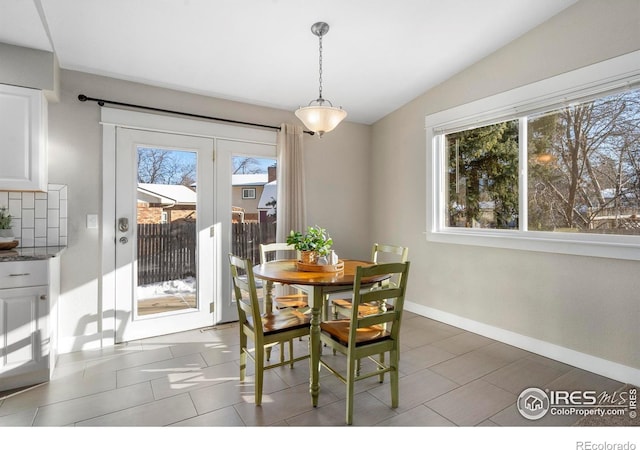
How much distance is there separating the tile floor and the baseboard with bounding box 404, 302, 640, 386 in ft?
0.22

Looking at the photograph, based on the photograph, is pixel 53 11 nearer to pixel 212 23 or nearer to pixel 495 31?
pixel 212 23

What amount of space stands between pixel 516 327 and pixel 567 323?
1.43ft

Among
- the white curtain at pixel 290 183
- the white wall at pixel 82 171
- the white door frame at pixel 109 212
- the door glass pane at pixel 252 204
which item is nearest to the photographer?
the white wall at pixel 82 171

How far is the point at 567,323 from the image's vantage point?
2.76 meters

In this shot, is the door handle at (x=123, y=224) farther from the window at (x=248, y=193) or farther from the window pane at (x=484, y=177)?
the window pane at (x=484, y=177)

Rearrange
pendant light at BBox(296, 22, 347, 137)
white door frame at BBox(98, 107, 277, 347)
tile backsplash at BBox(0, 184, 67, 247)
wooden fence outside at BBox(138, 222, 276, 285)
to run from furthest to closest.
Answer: wooden fence outside at BBox(138, 222, 276, 285) → white door frame at BBox(98, 107, 277, 347) → tile backsplash at BBox(0, 184, 67, 247) → pendant light at BBox(296, 22, 347, 137)

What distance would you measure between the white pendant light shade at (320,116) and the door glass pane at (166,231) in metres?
1.58

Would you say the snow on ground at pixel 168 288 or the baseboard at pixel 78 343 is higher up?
the snow on ground at pixel 168 288

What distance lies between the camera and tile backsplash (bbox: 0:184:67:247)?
2.78m

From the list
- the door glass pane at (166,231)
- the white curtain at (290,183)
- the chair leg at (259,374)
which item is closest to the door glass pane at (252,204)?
the white curtain at (290,183)

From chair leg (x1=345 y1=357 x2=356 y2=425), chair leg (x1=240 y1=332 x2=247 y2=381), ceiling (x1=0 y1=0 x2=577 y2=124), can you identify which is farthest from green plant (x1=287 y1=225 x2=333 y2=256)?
ceiling (x1=0 y1=0 x2=577 y2=124)

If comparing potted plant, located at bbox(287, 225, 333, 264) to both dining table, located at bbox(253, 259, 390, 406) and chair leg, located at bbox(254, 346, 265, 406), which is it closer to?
dining table, located at bbox(253, 259, 390, 406)

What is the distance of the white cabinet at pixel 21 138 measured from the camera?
2.52 meters
